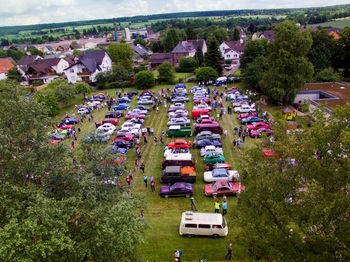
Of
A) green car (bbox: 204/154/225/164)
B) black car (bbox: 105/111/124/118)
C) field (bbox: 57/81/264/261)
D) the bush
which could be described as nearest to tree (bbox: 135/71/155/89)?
the bush

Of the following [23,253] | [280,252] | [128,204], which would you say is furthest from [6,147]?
Result: [280,252]

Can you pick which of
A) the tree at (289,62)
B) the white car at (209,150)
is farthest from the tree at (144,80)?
the white car at (209,150)

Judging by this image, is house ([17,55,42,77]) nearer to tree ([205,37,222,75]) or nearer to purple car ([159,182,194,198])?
tree ([205,37,222,75])

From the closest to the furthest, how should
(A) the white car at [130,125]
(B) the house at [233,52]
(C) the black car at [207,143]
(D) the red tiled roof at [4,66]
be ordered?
(C) the black car at [207,143], (A) the white car at [130,125], (D) the red tiled roof at [4,66], (B) the house at [233,52]

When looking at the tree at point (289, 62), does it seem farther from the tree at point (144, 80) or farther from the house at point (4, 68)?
the house at point (4, 68)

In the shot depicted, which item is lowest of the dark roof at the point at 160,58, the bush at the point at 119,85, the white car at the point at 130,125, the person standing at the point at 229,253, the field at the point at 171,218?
the field at the point at 171,218

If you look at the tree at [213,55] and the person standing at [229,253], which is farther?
the tree at [213,55]
